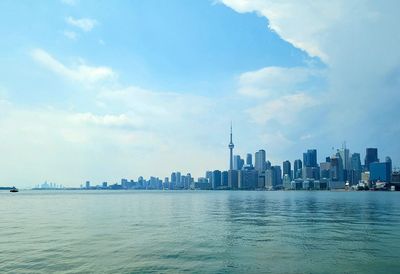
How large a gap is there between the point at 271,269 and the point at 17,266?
2370 centimetres

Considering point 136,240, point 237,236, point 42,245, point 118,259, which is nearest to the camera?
point 118,259

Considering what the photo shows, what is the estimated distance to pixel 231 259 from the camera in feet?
131

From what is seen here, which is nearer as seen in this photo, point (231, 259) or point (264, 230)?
point (231, 259)

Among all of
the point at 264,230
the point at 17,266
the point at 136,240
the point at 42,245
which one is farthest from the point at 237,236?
the point at 17,266

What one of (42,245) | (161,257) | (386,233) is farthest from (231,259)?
(386,233)

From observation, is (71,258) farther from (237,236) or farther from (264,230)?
(264,230)

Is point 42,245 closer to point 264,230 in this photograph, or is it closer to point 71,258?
point 71,258

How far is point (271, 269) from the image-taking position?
1403 inches

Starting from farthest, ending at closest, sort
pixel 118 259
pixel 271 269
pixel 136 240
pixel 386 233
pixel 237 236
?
1. pixel 386 233
2. pixel 237 236
3. pixel 136 240
4. pixel 118 259
5. pixel 271 269

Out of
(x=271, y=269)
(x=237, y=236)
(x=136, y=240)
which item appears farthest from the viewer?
(x=237, y=236)

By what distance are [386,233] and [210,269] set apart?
36495 millimetres

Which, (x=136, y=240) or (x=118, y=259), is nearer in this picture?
(x=118, y=259)

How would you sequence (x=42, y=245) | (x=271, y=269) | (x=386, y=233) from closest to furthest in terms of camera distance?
1. (x=271, y=269)
2. (x=42, y=245)
3. (x=386, y=233)

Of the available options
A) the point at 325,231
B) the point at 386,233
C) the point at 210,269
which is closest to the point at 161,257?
the point at 210,269
